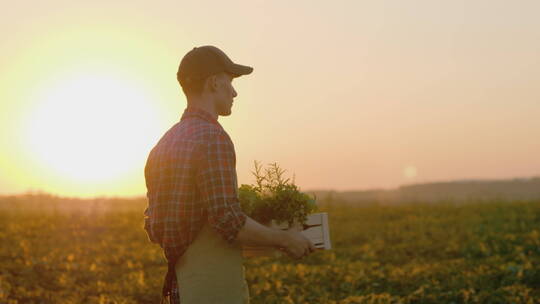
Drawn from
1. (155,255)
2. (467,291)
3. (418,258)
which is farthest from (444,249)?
(155,255)

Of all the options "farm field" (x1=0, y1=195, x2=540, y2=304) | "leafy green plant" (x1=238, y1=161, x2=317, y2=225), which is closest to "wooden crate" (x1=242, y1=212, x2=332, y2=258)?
"leafy green plant" (x1=238, y1=161, x2=317, y2=225)

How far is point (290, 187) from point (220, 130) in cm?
81

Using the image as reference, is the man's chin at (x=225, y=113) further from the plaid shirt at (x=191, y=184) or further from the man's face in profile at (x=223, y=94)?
the plaid shirt at (x=191, y=184)

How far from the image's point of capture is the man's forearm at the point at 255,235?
3.14m

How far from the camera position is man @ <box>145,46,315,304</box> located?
3104 mm

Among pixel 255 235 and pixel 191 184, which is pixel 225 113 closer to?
pixel 191 184

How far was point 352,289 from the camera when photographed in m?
9.18

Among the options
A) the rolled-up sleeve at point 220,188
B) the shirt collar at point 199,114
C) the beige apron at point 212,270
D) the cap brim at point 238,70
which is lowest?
the beige apron at point 212,270

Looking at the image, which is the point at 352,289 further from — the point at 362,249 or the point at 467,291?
the point at 362,249

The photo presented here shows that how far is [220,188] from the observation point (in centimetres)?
306

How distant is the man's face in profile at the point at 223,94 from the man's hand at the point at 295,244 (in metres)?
0.76

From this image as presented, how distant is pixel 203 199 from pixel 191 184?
135 mm

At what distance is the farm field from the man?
16.8 feet

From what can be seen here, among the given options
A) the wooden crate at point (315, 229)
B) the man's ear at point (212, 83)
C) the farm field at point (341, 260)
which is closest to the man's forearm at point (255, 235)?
the wooden crate at point (315, 229)
